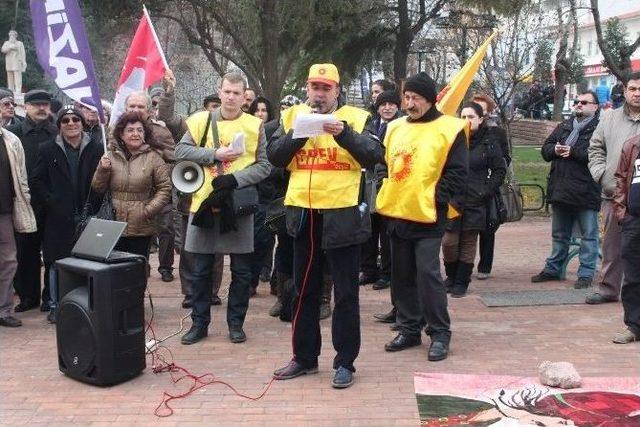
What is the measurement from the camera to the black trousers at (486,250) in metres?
8.84

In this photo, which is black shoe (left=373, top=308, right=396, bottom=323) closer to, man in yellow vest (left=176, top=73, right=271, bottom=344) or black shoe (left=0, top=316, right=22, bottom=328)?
man in yellow vest (left=176, top=73, right=271, bottom=344)

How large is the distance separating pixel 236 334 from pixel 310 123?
233cm

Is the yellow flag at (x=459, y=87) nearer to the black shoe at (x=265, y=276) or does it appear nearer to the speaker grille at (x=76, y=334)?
the black shoe at (x=265, y=276)

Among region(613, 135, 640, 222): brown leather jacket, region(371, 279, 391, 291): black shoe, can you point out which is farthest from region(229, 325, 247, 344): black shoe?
region(613, 135, 640, 222): brown leather jacket

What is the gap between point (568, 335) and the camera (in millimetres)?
6680

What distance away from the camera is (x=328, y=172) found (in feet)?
17.3

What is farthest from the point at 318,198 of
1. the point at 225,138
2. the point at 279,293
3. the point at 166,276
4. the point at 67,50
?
the point at 166,276

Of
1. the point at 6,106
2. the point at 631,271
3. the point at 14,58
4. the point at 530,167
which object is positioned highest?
the point at 14,58

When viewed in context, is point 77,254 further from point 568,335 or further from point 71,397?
point 568,335

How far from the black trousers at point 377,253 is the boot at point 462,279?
30.0 inches

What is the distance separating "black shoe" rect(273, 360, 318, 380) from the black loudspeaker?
97cm

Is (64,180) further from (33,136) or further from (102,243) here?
(102,243)

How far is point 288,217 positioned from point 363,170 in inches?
23.4

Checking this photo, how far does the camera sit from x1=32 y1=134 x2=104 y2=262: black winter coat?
7223mm
